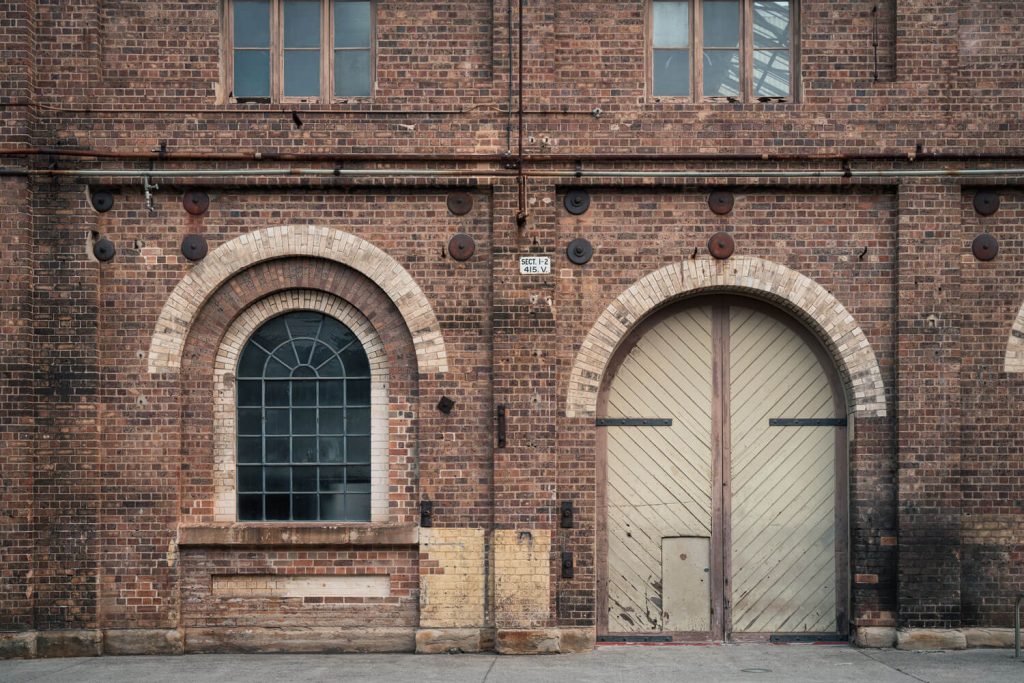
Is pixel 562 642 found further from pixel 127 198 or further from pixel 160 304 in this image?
pixel 127 198

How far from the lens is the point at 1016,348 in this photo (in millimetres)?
10727

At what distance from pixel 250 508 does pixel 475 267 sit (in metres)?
3.30

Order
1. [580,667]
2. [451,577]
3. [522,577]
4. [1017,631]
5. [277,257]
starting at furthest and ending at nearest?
1. [277,257]
2. [451,577]
3. [522,577]
4. [1017,631]
5. [580,667]

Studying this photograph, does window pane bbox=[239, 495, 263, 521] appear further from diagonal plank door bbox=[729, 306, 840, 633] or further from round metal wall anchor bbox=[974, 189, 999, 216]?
round metal wall anchor bbox=[974, 189, 999, 216]

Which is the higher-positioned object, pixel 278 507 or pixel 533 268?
pixel 533 268

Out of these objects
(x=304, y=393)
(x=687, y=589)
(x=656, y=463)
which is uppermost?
(x=304, y=393)

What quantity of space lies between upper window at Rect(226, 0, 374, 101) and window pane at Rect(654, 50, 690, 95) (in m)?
2.90

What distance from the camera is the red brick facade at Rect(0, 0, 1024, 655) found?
34.6ft

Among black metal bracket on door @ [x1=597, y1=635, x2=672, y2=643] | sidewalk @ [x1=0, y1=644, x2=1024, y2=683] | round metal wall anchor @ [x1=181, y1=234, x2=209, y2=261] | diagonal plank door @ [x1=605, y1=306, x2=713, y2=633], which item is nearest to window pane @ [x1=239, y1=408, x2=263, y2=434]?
round metal wall anchor @ [x1=181, y1=234, x2=209, y2=261]

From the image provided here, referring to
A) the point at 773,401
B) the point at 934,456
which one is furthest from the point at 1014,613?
the point at 773,401

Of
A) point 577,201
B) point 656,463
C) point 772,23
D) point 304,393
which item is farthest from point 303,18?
point 656,463

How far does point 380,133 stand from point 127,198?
261 cm

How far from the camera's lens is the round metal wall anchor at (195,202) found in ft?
35.4

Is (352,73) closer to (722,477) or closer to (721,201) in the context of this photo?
(721,201)
